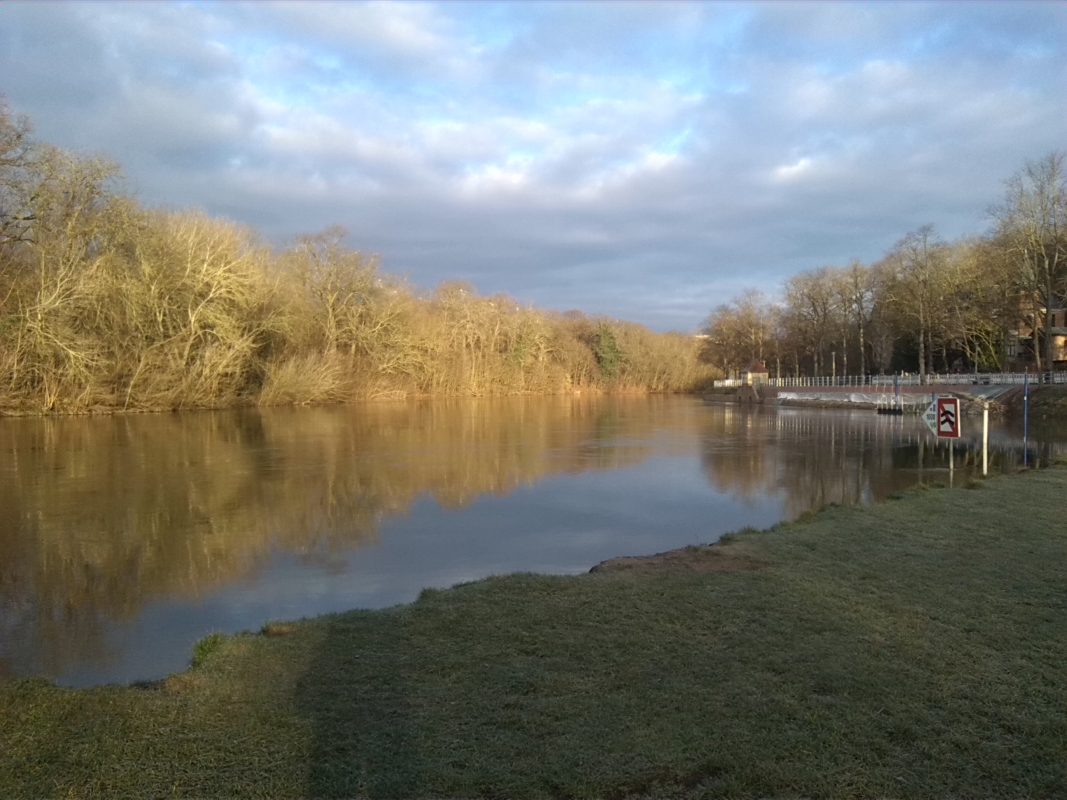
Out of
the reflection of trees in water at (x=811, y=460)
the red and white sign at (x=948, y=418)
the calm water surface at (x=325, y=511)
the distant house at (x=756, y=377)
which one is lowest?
the reflection of trees in water at (x=811, y=460)

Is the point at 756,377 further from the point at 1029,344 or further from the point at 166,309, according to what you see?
the point at 166,309

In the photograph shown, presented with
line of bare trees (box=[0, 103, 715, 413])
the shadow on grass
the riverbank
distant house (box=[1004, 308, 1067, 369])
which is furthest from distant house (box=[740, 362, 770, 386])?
the shadow on grass

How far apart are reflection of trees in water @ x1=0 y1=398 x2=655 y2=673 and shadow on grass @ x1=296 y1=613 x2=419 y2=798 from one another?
95.6 inches

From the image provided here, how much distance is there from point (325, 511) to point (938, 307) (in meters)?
53.1

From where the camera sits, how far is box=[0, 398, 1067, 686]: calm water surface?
7152mm

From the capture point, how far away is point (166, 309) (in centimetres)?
3784

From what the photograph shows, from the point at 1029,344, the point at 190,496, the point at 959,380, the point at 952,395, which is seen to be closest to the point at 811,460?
the point at 952,395

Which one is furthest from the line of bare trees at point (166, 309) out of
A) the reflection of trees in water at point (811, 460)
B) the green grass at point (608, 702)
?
the green grass at point (608, 702)

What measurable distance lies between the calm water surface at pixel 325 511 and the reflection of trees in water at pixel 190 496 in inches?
1.8

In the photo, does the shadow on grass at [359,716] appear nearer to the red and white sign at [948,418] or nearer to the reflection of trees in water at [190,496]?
the reflection of trees in water at [190,496]

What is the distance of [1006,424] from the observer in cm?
3256

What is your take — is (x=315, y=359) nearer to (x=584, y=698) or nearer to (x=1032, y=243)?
(x=1032, y=243)

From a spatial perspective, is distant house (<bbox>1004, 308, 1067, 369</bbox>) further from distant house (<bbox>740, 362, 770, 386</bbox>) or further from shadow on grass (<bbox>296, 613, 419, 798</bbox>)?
shadow on grass (<bbox>296, 613, 419, 798</bbox>)

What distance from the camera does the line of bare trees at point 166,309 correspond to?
3212 centimetres
